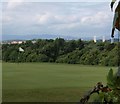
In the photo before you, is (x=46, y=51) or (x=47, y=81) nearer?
(x=46, y=51)

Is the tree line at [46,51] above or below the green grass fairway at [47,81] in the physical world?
above

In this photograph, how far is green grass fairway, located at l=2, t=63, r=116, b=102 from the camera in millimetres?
5926

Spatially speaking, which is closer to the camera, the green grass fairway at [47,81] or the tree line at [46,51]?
the green grass fairway at [47,81]

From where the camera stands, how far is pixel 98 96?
1.65 ft

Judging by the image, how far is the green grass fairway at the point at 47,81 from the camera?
19.4 feet

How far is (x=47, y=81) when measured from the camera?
7.03 metres

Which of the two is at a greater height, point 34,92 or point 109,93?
point 109,93

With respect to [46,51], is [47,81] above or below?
below

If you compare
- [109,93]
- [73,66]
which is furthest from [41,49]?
[109,93]

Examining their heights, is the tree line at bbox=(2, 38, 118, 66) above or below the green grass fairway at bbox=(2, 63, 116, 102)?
above

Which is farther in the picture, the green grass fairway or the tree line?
the tree line

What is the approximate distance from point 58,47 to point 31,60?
590 mm

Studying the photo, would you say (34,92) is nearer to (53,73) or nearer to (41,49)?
(41,49)

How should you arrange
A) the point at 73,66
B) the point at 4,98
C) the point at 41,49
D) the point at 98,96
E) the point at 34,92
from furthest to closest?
the point at 73,66
the point at 41,49
the point at 34,92
the point at 4,98
the point at 98,96
